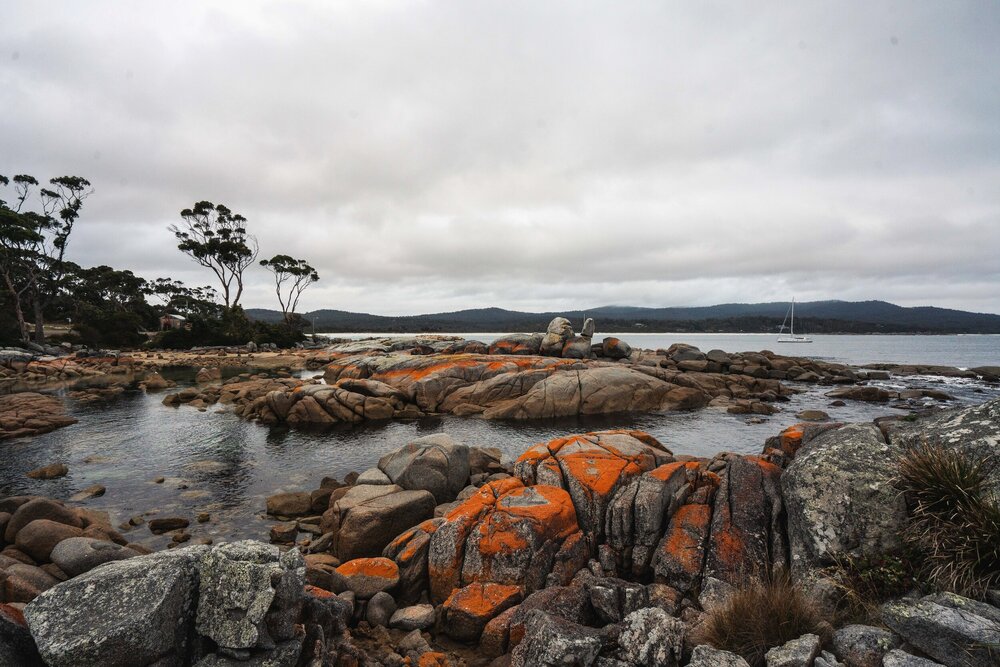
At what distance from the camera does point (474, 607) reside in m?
8.15

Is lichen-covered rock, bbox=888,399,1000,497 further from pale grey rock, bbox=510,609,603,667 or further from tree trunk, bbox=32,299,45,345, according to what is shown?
tree trunk, bbox=32,299,45,345

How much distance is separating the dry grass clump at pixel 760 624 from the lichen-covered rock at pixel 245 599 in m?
5.64

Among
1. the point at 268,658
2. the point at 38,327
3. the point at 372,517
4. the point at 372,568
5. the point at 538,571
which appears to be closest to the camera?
the point at 268,658

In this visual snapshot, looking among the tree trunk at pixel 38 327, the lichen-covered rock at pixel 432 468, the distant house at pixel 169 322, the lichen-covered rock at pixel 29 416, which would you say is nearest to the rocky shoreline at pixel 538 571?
the lichen-covered rock at pixel 432 468

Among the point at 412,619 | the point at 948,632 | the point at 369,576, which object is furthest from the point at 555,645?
the point at 369,576

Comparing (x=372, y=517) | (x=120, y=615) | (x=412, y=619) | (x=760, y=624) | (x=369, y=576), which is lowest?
(x=412, y=619)

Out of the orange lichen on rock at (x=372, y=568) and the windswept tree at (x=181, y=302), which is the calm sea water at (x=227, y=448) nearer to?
the orange lichen on rock at (x=372, y=568)

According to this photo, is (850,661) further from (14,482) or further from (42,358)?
(42,358)

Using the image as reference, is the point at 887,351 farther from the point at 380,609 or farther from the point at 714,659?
the point at 380,609

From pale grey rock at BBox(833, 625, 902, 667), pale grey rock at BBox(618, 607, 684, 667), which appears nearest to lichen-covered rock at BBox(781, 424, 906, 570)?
pale grey rock at BBox(833, 625, 902, 667)

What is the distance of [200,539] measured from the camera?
1279 centimetres

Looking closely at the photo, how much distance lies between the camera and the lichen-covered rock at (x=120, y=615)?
15.3 feet

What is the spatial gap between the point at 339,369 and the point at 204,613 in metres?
41.0

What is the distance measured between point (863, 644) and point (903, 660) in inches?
19.7
